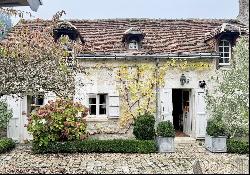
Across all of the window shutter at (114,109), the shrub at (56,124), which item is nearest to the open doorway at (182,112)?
the window shutter at (114,109)

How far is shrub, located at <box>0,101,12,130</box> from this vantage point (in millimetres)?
15930

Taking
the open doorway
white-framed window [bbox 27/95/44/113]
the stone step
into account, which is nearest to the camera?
the stone step

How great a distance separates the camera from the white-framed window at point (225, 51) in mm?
17984

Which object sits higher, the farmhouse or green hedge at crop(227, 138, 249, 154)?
the farmhouse

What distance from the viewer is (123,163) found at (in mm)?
12289

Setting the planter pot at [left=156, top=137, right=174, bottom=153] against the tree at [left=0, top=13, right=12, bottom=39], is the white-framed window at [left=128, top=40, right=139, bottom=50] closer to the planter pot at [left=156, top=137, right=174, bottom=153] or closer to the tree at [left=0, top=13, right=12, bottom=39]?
the planter pot at [left=156, top=137, right=174, bottom=153]

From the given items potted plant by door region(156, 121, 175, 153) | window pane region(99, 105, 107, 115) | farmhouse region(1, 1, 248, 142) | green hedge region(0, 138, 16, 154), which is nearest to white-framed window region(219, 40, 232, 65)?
farmhouse region(1, 1, 248, 142)

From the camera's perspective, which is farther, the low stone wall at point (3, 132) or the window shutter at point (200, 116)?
the window shutter at point (200, 116)

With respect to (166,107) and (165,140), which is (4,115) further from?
(166,107)

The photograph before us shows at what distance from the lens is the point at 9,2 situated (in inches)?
176

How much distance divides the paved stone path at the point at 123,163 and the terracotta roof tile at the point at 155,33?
217 inches

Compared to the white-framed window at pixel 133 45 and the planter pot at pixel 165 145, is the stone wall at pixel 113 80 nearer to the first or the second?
the white-framed window at pixel 133 45

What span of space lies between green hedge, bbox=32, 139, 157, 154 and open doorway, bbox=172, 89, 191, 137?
449 centimetres

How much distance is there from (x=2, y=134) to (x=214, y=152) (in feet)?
30.8
